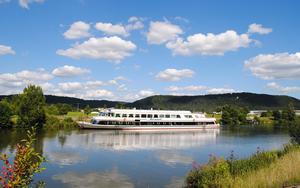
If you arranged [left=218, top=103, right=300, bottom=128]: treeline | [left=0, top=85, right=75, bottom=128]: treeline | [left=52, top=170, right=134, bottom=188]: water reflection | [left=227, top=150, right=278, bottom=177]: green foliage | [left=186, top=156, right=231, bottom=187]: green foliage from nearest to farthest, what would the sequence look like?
[left=186, top=156, right=231, bottom=187]: green foliage, [left=227, top=150, right=278, bottom=177]: green foliage, [left=52, top=170, right=134, bottom=188]: water reflection, [left=0, top=85, right=75, bottom=128]: treeline, [left=218, top=103, right=300, bottom=128]: treeline

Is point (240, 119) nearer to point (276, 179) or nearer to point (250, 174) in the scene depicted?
point (250, 174)

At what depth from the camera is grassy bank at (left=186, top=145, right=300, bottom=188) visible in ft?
47.3

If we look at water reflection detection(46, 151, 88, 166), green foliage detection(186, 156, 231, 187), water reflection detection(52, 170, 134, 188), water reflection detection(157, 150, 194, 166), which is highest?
green foliage detection(186, 156, 231, 187)

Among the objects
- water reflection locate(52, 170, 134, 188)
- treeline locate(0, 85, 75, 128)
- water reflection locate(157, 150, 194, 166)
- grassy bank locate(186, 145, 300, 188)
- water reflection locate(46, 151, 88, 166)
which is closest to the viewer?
grassy bank locate(186, 145, 300, 188)

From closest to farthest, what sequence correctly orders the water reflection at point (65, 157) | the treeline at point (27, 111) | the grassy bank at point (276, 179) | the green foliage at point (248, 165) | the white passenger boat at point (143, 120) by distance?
the grassy bank at point (276, 179) → the green foliage at point (248, 165) → the water reflection at point (65, 157) → the treeline at point (27, 111) → the white passenger boat at point (143, 120)

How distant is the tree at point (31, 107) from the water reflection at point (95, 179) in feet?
156

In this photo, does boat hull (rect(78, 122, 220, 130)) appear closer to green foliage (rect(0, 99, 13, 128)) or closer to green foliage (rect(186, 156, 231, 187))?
green foliage (rect(0, 99, 13, 128))

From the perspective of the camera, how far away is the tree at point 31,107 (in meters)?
69.5

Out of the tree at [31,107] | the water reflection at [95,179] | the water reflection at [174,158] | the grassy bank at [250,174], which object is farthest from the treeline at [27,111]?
the grassy bank at [250,174]

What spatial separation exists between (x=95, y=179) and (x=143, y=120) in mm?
52721

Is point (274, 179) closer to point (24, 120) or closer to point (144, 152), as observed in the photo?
point (144, 152)

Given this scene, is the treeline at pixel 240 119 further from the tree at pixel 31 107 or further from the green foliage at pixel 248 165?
the green foliage at pixel 248 165

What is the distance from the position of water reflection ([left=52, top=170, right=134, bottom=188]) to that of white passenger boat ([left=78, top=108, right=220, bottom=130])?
154ft

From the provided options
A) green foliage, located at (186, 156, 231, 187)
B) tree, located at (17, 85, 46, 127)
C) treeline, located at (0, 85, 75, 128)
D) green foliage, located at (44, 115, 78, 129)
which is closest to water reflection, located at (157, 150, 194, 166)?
green foliage, located at (186, 156, 231, 187)
